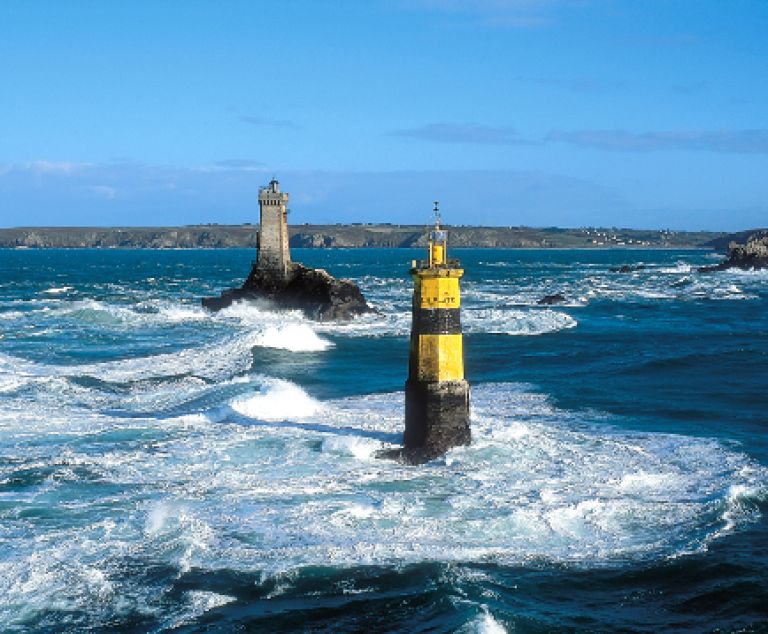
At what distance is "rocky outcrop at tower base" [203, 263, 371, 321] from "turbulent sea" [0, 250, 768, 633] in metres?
17.2

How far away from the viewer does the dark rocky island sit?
150 ft

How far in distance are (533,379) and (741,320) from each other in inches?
832

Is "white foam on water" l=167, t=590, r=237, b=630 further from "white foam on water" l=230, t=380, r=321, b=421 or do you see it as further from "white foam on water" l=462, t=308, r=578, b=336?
"white foam on water" l=462, t=308, r=578, b=336

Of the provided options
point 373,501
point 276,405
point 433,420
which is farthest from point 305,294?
point 373,501

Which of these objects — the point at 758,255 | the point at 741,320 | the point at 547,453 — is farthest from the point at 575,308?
the point at 758,255

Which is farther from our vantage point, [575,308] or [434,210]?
[575,308]

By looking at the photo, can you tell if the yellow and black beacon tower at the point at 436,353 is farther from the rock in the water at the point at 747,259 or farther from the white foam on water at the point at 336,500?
the rock in the water at the point at 747,259

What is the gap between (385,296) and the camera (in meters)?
63.6

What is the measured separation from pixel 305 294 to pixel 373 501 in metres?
35.7

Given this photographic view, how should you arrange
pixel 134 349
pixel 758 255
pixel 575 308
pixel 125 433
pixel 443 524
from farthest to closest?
pixel 758 255, pixel 575 308, pixel 134 349, pixel 125 433, pixel 443 524

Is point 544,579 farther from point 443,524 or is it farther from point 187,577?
point 187,577

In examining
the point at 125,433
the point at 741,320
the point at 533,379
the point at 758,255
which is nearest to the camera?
the point at 125,433

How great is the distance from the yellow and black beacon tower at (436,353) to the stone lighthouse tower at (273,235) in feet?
121

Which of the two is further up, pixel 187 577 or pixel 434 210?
pixel 434 210
